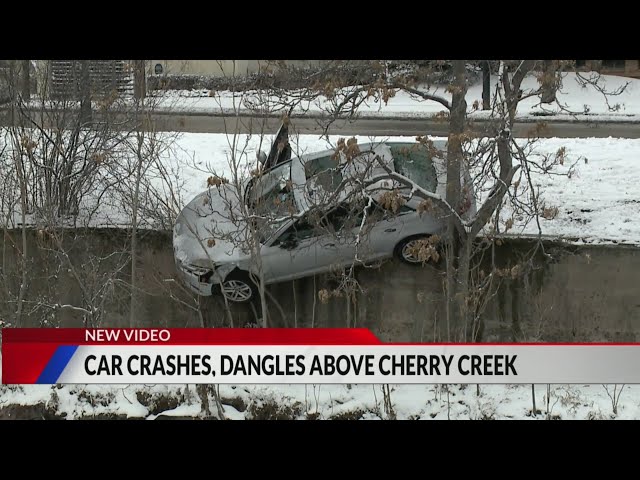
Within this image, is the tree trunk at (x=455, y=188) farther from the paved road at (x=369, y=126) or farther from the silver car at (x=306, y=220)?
the paved road at (x=369, y=126)

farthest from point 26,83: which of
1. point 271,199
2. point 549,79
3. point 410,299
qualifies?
point 549,79

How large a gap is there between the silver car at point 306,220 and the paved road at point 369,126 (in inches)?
20.5

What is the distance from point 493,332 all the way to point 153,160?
464 cm

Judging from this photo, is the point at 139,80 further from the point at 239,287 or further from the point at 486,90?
the point at 486,90

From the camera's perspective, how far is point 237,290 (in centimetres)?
891

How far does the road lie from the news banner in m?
2.42

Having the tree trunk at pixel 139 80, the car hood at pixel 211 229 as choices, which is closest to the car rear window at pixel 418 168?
the car hood at pixel 211 229

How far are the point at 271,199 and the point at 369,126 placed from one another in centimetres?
260

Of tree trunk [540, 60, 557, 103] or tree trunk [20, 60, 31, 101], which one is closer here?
tree trunk [540, 60, 557, 103]

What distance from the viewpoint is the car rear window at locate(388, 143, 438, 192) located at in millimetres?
8312

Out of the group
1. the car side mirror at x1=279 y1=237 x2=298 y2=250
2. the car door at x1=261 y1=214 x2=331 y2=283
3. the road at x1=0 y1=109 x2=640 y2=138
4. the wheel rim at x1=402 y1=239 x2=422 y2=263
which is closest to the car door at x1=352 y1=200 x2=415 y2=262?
the wheel rim at x1=402 y1=239 x2=422 y2=263

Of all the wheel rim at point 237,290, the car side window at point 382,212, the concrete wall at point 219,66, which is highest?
the concrete wall at point 219,66

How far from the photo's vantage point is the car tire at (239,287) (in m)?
8.84

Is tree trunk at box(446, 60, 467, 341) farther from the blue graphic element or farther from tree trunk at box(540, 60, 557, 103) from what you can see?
the blue graphic element
